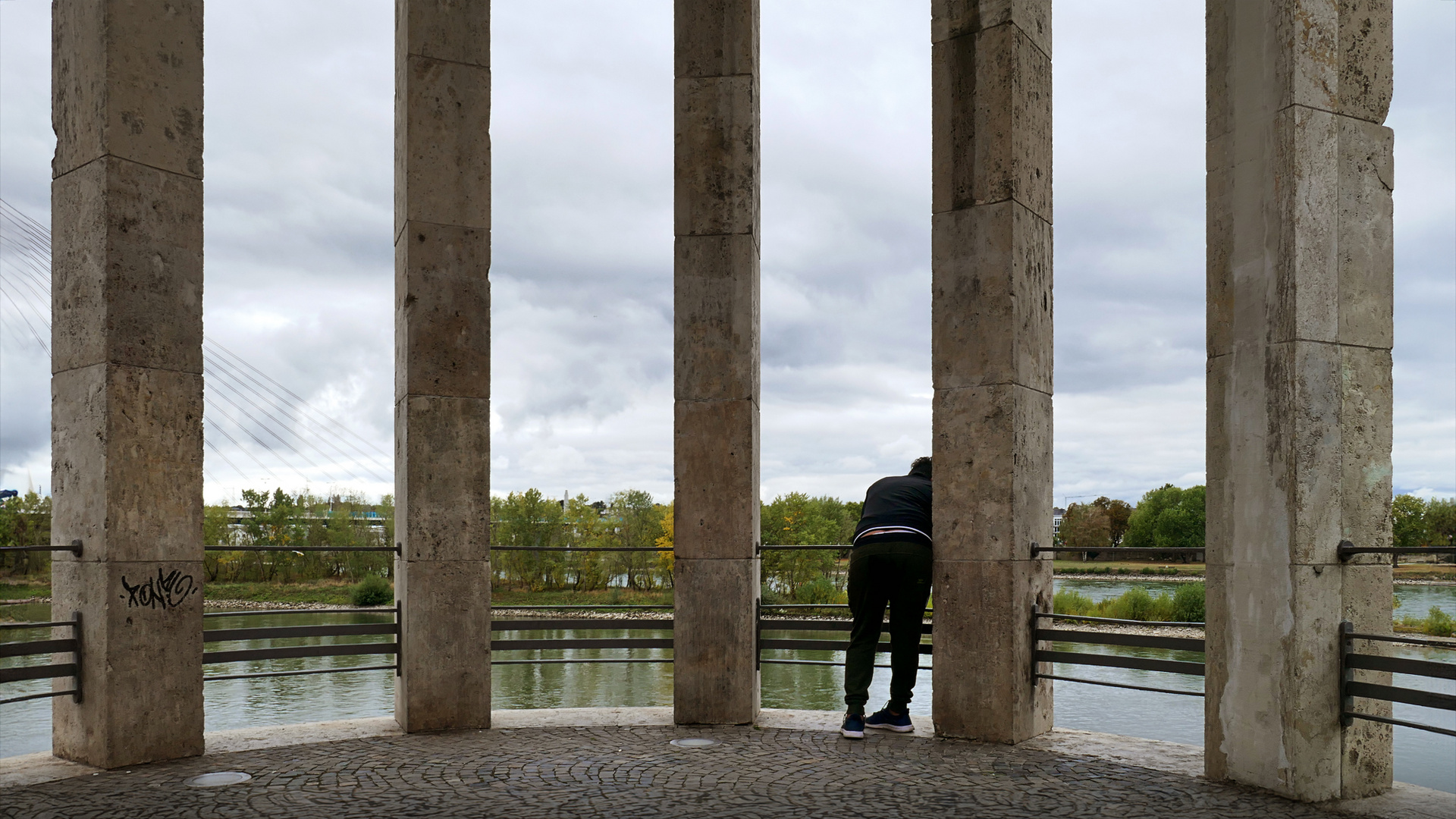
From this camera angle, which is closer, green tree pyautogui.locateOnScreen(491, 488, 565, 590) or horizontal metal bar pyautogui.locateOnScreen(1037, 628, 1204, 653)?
horizontal metal bar pyautogui.locateOnScreen(1037, 628, 1204, 653)

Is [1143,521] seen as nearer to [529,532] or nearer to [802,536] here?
[802,536]

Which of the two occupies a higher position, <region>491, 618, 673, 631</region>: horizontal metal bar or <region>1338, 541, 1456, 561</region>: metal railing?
<region>1338, 541, 1456, 561</region>: metal railing

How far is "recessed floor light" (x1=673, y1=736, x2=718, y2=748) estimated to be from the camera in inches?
272

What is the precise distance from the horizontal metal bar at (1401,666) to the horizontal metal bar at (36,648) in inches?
272

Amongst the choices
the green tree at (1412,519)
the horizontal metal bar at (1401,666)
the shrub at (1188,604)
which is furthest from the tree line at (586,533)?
the horizontal metal bar at (1401,666)

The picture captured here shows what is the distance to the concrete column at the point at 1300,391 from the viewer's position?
5.37 m

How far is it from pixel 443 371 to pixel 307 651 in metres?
2.21

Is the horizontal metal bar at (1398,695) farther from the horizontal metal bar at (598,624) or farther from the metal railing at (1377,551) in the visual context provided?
the horizontal metal bar at (598,624)

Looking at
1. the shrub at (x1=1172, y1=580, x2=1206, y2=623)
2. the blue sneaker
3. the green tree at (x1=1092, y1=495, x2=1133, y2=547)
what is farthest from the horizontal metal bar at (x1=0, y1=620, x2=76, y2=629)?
the green tree at (x1=1092, y1=495, x2=1133, y2=547)

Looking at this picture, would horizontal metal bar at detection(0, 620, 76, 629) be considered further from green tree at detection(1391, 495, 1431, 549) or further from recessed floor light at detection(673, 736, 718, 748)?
green tree at detection(1391, 495, 1431, 549)

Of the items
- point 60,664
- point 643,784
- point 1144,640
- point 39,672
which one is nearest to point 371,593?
point 60,664

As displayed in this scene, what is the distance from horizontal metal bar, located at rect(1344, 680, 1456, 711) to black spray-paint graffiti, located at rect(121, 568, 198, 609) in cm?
665

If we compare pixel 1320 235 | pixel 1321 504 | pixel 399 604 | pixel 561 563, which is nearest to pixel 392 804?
pixel 399 604

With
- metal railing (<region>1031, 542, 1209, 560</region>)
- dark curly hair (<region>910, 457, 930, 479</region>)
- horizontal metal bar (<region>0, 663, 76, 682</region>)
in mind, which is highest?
dark curly hair (<region>910, 457, 930, 479</region>)
